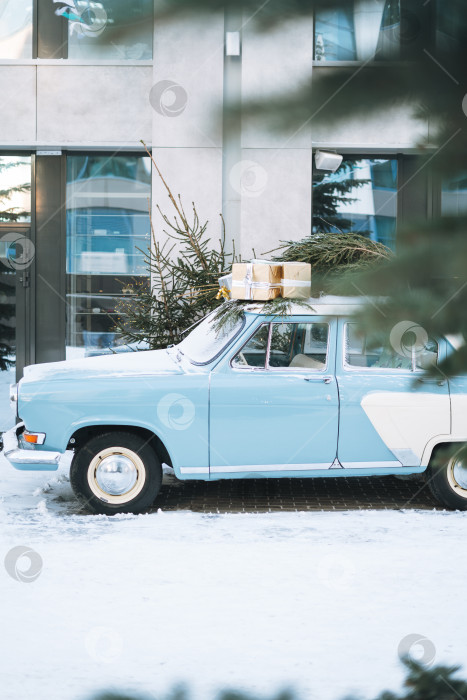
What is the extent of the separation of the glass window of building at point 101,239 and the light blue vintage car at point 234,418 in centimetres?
404

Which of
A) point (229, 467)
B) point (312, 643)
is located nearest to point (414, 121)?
point (312, 643)

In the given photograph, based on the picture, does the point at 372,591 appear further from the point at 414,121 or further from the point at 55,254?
the point at 55,254

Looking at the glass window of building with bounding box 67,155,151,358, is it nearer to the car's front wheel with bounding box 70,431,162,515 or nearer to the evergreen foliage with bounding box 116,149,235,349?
the evergreen foliage with bounding box 116,149,235,349

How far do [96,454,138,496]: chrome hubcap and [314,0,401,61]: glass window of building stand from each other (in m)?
5.70

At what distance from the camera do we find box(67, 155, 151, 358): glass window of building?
1059 centimetres

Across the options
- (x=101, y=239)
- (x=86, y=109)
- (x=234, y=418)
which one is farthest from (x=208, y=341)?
(x=86, y=109)

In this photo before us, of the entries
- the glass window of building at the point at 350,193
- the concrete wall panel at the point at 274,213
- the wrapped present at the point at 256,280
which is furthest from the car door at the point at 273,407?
the glass window of building at the point at 350,193

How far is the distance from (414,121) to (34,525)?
5.70 metres

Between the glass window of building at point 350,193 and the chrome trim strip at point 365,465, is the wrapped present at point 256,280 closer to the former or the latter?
the chrome trim strip at point 365,465

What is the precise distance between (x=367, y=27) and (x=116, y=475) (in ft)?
18.9

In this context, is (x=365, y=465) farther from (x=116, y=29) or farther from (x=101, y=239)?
(x=116, y=29)

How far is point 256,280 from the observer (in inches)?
259

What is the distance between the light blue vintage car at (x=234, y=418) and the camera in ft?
21.0

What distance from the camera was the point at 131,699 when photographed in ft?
3.92
